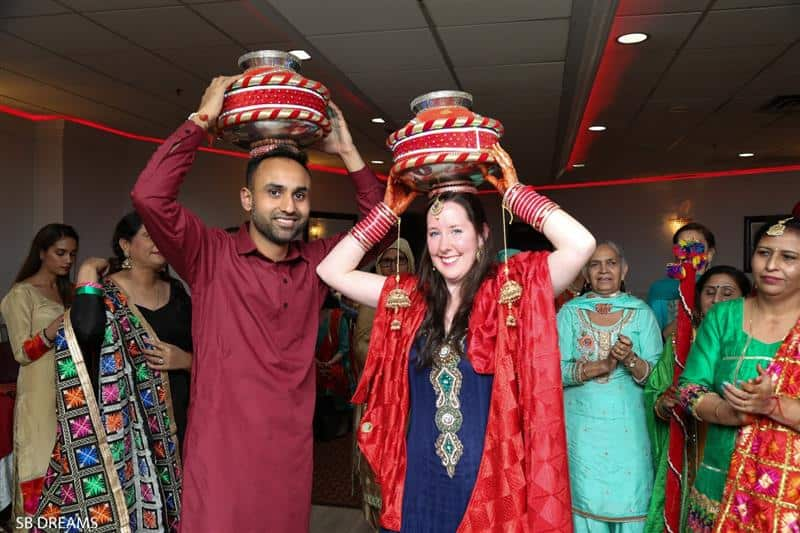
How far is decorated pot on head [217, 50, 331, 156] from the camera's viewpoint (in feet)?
6.20

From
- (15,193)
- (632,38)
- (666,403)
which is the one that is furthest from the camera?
(15,193)

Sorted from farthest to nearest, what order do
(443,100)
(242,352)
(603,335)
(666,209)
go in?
(666,209) → (603,335) → (242,352) → (443,100)

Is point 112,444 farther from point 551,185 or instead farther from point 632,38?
point 551,185

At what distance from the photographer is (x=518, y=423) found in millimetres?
1750

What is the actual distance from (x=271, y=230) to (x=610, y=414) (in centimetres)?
172

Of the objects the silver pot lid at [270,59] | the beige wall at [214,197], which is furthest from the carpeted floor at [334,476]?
the beige wall at [214,197]

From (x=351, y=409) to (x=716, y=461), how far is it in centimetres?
437

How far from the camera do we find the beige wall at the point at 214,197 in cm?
650

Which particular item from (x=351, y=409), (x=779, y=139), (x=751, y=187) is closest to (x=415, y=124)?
(x=351, y=409)

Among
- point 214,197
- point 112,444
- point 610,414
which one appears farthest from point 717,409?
point 214,197

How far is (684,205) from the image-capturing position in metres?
11.1

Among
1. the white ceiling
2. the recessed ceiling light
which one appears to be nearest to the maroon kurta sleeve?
the white ceiling

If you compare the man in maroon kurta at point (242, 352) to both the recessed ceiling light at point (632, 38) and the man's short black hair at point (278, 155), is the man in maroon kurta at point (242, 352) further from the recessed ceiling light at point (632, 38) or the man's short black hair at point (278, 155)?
the recessed ceiling light at point (632, 38)

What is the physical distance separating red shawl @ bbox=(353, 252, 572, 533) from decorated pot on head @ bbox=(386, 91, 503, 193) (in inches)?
12.1
